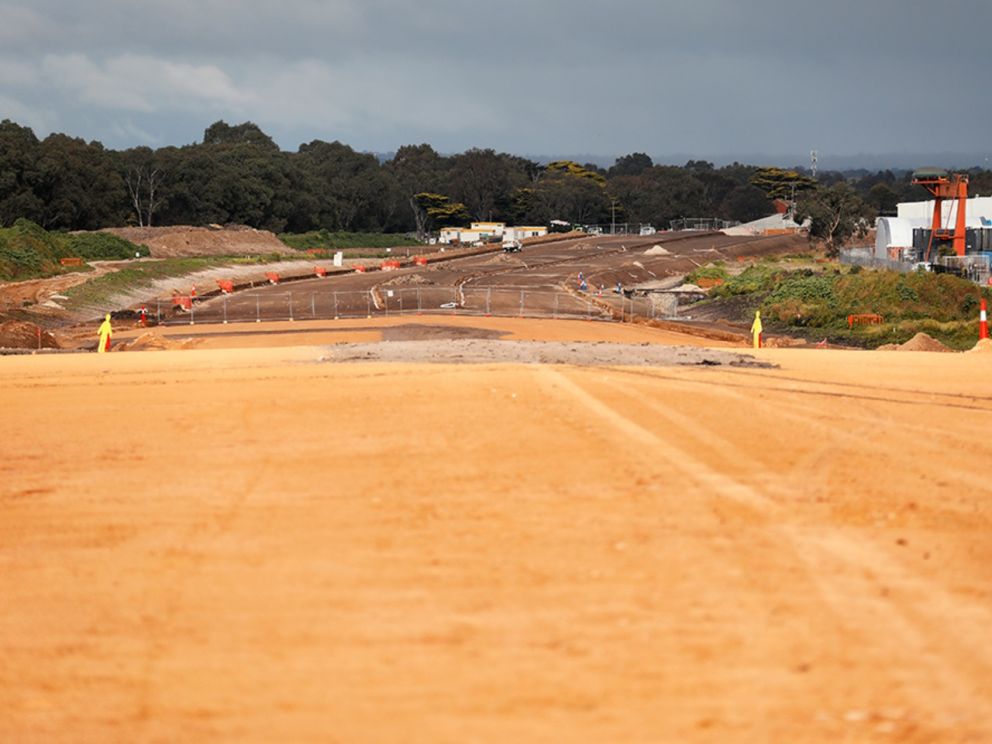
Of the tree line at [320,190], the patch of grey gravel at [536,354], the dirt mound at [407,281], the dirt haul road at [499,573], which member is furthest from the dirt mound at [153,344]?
the tree line at [320,190]

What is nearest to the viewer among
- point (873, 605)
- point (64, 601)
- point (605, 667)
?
point (605, 667)

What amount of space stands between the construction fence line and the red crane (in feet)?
56.9

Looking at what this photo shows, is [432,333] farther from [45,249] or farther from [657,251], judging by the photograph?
[657,251]

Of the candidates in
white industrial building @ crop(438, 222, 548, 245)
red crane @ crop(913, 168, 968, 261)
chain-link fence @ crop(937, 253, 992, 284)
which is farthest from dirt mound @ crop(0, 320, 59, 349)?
white industrial building @ crop(438, 222, 548, 245)

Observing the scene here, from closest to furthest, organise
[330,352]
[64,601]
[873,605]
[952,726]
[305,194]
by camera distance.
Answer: [952,726] < [873,605] < [64,601] < [330,352] < [305,194]

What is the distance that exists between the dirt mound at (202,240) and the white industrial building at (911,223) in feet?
149

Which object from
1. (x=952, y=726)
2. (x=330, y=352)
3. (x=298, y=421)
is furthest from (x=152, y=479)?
(x=330, y=352)

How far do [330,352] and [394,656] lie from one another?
16793 mm

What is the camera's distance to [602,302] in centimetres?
6056

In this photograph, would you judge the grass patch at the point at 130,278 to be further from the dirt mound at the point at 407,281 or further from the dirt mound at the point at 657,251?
the dirt mound at the point at 657,251

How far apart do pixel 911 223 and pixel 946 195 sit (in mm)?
8686

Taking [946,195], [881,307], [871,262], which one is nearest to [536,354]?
[881,307]

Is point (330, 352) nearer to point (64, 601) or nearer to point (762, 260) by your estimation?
point (64, 601)

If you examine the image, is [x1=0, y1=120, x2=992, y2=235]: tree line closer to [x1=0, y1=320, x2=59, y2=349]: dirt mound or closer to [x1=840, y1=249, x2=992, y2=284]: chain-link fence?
[x1=840, y1=249, x2=992, y2=284]: chain-link fence
